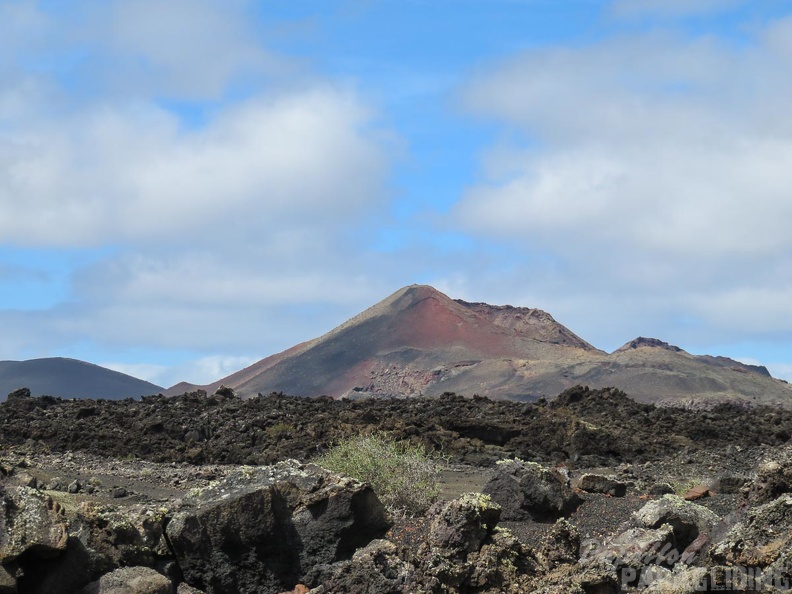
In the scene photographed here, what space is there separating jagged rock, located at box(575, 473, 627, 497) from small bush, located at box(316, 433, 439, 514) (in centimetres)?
242

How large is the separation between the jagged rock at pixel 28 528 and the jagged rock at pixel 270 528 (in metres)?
1.38

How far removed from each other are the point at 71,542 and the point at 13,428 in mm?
24626

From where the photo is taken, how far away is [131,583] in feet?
27.3

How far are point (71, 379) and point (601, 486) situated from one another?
158240mm

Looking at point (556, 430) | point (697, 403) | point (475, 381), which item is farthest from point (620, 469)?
point (475, 381)

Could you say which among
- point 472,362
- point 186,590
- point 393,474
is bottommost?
point 186,590

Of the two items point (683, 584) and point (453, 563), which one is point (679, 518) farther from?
point (683, 584)

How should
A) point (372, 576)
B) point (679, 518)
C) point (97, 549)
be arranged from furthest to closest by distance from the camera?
1. point (679, 518)
2. point (97, 549)
3. point (372, 576)

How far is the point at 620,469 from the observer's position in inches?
1009

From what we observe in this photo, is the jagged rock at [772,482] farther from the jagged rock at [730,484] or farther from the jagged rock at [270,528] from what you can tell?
the jagged rock at [730,484]

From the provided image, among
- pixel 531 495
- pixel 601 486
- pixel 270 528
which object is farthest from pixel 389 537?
pixel 601 486

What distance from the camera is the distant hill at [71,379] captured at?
160 metres

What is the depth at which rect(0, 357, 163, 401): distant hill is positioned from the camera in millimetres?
160375

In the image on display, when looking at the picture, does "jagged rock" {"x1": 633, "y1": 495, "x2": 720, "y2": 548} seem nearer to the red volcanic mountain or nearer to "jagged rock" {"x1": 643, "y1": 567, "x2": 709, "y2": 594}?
"jagged rock" {"x1": 643, "y1": 567, "x2": 709, "y2": 594}
